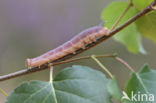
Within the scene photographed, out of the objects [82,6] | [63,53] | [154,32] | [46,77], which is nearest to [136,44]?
[154,32]

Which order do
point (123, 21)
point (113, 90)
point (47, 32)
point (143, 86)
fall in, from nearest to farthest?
point (113, 90) → point (143, 86) → point (123, 21) → point (47, 32)

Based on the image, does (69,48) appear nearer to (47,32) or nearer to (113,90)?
(113,90)

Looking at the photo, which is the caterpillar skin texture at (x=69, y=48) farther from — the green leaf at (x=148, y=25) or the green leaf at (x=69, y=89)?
the green leaf at (x=148, y=25)

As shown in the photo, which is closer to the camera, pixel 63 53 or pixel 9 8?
→ pixel 63 53

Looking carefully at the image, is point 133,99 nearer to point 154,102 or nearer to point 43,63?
point 154,102

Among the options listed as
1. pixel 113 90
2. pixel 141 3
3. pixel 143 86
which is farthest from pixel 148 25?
pixel 113 90
